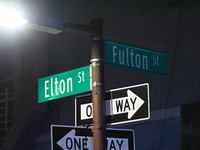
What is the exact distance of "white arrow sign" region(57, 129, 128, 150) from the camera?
7711 millimetres

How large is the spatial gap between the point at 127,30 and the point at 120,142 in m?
7.39

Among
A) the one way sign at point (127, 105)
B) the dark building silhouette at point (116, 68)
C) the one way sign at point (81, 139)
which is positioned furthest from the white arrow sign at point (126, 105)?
the dark building silhouette at point (116, 68)

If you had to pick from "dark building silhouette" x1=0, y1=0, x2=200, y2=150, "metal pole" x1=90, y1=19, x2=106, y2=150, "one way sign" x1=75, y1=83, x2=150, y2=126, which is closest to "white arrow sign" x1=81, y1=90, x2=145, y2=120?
"one way sign" x1=75, y1=83, x2=150, y2=126

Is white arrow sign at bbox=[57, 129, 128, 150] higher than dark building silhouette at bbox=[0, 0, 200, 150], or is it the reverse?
dark building silhouette at bbox=[0, 0, 200, 150]

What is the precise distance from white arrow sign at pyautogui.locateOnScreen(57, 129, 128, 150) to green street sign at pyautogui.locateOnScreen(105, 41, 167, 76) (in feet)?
3.62

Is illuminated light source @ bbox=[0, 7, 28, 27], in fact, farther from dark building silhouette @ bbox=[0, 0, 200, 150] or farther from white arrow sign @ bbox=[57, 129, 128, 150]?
dark building silhouette @ bbox=[0, 0, 200, 150]

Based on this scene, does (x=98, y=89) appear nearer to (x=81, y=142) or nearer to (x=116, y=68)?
(x=81, y=142)

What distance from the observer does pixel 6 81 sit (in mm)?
18750

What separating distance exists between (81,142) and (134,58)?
150 centimetres

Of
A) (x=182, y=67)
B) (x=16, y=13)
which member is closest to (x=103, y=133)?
(x=16, y=13)

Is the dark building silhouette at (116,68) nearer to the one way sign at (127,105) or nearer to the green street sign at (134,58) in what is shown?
the green street sign at (134,58)

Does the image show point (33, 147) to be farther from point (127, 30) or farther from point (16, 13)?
point (16, 13)

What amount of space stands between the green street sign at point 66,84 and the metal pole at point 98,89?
6.9 inches

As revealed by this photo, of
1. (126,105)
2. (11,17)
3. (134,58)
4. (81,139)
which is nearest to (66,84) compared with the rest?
(81,139)
